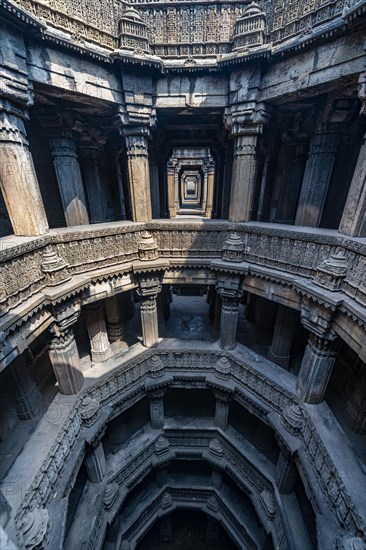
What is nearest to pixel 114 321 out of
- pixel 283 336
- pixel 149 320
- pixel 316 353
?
pixel 149 320

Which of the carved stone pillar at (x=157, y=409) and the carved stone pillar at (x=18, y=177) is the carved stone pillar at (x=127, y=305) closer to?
the carved stone pillar at (x=157, y=409)

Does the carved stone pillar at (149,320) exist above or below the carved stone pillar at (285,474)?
above

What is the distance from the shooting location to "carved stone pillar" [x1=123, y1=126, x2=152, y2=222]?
25.9 feet

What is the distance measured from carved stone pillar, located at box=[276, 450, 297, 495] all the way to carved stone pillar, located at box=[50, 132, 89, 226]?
10.3m

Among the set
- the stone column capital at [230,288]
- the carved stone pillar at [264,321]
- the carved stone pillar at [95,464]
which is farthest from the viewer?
the carved stone pillar at [264,321]

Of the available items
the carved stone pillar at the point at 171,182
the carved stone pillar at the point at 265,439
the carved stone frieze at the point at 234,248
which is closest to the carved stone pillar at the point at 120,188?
the carved stone pillar at the point at 171,182

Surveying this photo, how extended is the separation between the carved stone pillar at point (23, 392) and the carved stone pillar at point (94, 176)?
6669mm

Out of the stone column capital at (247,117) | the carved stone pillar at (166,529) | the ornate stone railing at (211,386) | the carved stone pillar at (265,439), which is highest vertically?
the stone column capital at (247,117)

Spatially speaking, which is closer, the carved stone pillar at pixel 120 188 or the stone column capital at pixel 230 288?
the stone column capital at pixel 230 288

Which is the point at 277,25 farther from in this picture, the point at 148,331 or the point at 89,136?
the point at 148,331

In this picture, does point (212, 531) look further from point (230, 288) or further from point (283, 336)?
point (230, 288)

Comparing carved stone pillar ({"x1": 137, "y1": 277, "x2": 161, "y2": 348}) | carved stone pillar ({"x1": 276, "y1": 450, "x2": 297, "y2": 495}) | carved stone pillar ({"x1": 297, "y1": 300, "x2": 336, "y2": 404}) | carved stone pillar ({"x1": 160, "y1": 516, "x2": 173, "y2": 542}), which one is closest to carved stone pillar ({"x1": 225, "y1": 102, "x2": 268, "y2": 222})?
carved stone pillar ({"x1": 137, "y1": 277, "x2": 161, "y2": 348})

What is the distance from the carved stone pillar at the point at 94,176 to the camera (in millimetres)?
9602

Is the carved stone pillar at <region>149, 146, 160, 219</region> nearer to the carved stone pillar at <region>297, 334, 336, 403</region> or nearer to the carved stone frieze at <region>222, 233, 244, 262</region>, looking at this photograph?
the carved stone frieze at <region>222, 233, 244, 262</region>
